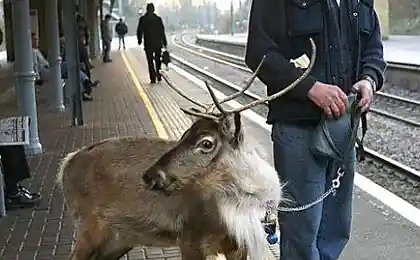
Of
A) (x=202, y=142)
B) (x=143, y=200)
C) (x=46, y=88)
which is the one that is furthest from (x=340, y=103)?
(x=46, y=88)

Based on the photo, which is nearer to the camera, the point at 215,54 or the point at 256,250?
the point at 256,250

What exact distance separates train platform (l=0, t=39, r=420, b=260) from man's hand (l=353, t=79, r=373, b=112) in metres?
0.56

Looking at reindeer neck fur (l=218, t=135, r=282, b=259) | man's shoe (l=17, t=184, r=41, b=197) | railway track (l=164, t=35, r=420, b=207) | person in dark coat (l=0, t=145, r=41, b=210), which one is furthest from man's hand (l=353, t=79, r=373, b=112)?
railway track (l=164, t=35, r=420, b=207)

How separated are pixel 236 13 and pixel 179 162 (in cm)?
8188

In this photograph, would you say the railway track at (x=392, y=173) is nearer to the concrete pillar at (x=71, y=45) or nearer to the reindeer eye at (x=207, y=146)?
the concrete pillar at (x=71, y=45)

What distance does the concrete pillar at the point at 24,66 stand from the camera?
1102 cm

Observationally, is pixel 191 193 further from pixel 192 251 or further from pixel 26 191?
pixel 26 191

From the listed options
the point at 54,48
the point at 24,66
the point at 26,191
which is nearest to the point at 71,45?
the point at 54,48

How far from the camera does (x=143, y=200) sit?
163 inches

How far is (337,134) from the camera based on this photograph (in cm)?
376

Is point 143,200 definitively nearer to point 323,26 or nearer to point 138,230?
point 138,230

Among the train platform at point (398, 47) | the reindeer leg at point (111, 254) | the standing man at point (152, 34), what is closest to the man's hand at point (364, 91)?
the reindeer leg at point (111, 254)

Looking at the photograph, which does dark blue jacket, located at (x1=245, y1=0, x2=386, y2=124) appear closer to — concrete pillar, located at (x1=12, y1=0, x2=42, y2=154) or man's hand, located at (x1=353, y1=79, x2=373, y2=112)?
man's hand, located at (x1=353, y1=79, x2=373, y2=112)

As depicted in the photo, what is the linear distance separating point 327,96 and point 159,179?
869 millimetres
